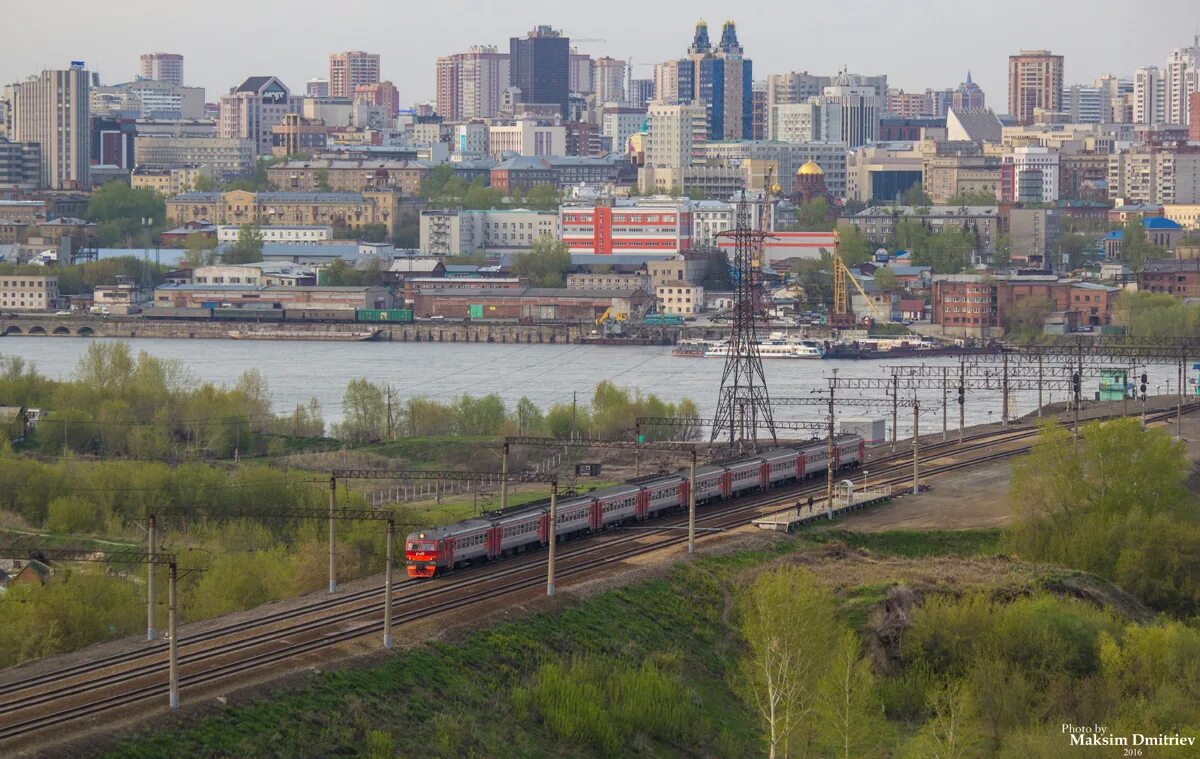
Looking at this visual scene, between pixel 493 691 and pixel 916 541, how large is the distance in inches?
254

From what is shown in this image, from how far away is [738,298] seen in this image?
26.4 meters

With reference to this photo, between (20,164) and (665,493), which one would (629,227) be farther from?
(665,493)

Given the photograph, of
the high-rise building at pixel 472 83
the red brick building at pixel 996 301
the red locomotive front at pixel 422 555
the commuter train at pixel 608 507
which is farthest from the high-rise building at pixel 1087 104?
the red locomotive front at pixel 422 555

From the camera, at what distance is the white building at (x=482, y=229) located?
62250mm

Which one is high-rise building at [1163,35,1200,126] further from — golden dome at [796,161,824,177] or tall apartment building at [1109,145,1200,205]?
golden dome at [796,161,824,177]

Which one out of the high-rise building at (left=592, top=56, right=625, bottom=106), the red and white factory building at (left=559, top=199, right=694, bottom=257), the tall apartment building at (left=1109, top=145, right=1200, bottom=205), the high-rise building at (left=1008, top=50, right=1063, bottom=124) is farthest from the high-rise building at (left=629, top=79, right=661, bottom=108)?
the red and white factory building at (left=559, top=199, right=694, bottom=257)

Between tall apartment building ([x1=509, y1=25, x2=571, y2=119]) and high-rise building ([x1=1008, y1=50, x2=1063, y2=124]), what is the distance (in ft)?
68.0

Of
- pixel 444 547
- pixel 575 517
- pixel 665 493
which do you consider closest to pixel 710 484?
pixel 665 493

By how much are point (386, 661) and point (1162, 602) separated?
6.52 metres

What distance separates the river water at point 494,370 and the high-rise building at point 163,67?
274 feet

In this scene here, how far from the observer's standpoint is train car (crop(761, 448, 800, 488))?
68.7 ft

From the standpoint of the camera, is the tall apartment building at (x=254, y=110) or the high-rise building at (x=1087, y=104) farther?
the high-rise building at (x=1087, y=104)

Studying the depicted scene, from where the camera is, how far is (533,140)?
93438 mm

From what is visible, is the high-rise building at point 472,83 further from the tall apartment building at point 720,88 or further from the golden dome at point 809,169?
the golden dome at point 809,169
